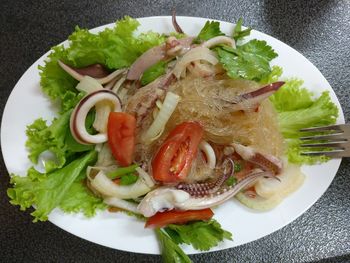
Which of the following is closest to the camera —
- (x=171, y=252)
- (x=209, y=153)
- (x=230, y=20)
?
(x=171, y=252)

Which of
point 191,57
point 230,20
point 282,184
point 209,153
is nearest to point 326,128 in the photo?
point 282,184

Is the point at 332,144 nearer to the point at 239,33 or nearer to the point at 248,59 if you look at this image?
the point at 248,59

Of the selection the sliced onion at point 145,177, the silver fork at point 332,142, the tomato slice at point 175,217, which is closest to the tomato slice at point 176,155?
the sliced onion at point 145,177

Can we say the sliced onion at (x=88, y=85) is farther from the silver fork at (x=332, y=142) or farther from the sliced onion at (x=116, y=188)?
the silver fork at (x=332, y=142)

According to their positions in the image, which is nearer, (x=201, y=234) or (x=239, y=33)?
(x=201, y=234)

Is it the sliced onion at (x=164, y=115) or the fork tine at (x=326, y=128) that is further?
the fork tine at (x=326, y=128)

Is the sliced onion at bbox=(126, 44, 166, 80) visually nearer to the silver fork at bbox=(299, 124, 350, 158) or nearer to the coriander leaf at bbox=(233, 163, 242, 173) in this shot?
the coriander leaf at bbox=(233, 163, 242, 173)
